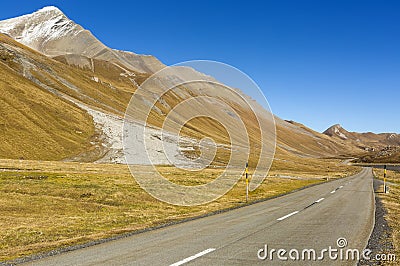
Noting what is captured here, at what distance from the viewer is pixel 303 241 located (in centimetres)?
1283

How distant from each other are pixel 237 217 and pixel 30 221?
42.2 feet

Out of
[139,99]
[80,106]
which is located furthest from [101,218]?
[139,99]

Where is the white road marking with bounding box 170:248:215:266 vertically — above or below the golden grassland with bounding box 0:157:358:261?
above

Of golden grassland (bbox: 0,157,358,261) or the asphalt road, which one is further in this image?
golden grassland (bbox: 0,157,358,261)
